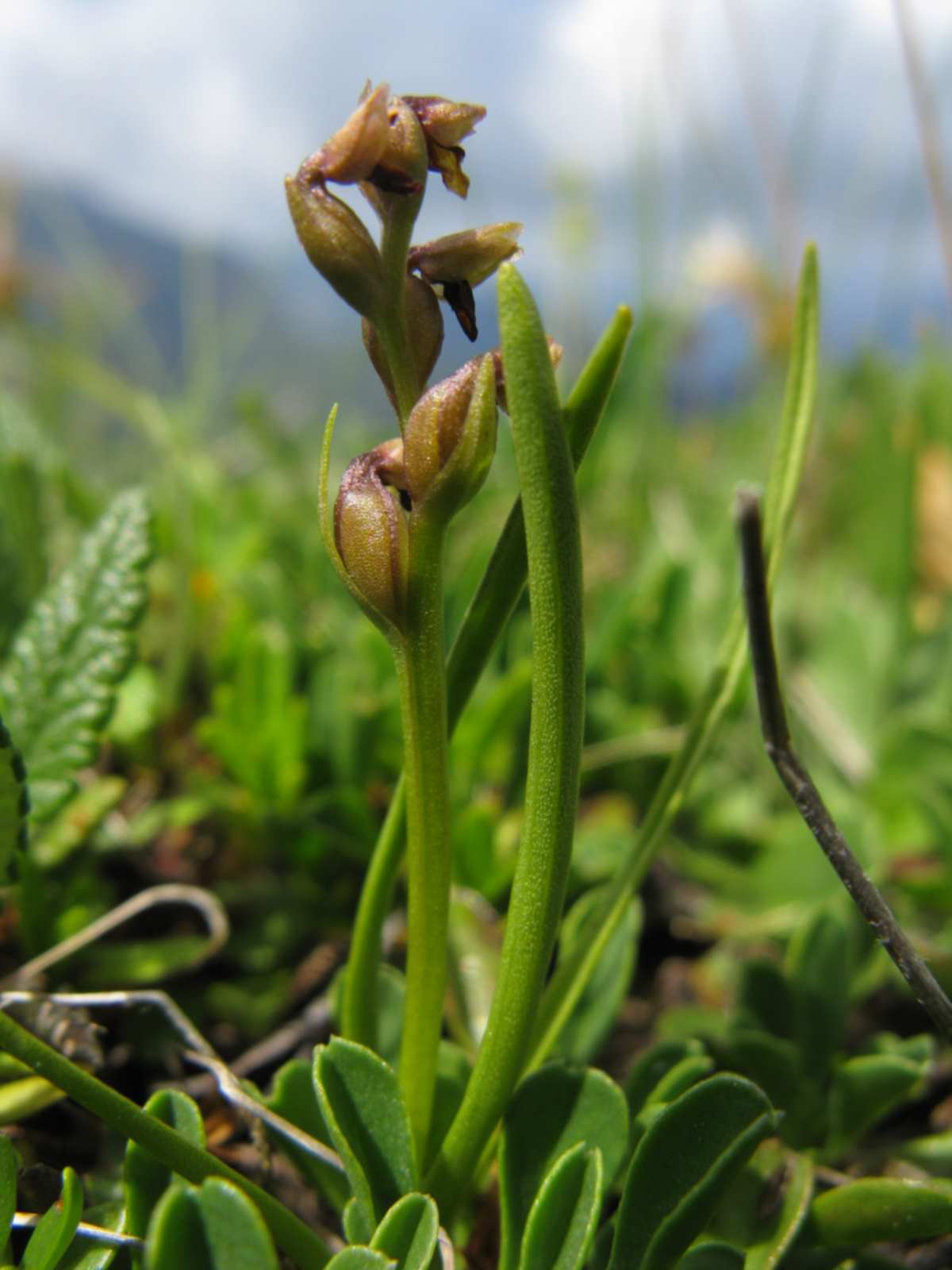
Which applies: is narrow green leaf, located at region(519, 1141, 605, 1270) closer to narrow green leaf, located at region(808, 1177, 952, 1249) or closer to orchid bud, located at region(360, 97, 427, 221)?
narrow green leaf, located at region(808, 1177, 952, 1249)

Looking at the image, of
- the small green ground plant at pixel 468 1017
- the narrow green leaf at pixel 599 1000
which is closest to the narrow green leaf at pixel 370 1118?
the small green ground plant at pixel 468 1017

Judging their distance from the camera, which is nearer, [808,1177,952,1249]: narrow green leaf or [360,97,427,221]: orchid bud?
[360,97,427,221]: orchid bud

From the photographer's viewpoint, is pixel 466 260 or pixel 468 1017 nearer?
pixel 466 260

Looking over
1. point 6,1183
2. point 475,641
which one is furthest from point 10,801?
point 475,641

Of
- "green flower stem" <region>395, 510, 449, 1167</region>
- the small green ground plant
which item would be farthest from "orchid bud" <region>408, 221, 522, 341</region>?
"green flower stem" <region>395, 510, 449, 1167</region>

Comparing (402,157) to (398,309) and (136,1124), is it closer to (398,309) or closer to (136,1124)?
(398,309)

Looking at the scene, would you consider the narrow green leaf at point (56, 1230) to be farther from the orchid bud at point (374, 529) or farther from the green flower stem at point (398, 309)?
the green flower stem at point (398, 309)

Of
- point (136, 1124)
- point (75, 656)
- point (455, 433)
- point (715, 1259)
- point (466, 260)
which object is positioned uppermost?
point (466, 260)
